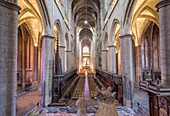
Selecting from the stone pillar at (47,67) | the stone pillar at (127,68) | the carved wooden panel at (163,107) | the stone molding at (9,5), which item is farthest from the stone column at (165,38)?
the stone pillar at (47,67)

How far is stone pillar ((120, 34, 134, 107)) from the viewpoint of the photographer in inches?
280

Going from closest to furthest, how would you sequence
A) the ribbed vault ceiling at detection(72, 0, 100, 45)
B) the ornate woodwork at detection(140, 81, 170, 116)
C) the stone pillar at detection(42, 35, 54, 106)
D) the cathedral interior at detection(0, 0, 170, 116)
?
the ornate woodwork at detection(140, 81, 170, 116), the cathedral interior at detection(0, 0, 170, 116), the stone pillar at detection(42, 35, 54, 106), the ribbed vault ceiling at detection(72, 0, 100, 45)

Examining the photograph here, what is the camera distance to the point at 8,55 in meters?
4.32

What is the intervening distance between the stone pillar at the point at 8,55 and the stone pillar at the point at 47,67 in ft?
10.3

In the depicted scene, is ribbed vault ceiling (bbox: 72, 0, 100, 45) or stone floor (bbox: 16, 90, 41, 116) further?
ribbed vault ceiling (bbox: 72, 0, 100, 45)

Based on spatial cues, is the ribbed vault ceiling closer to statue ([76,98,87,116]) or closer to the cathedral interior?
the cathedral interior

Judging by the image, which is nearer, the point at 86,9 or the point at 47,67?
the point at 47,67

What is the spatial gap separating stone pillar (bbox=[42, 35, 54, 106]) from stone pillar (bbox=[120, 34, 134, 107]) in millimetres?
4378

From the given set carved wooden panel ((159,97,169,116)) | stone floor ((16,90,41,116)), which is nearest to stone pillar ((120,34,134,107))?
carved wooden panel ((159,97,169,116))

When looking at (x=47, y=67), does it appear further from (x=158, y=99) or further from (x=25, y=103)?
(x=158, y=99)

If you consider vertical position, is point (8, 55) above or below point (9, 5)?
below

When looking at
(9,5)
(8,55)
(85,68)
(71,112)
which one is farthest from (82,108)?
(85,68)

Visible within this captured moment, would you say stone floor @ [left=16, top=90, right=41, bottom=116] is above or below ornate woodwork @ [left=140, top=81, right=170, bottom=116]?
below

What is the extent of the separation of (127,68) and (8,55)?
597cm
